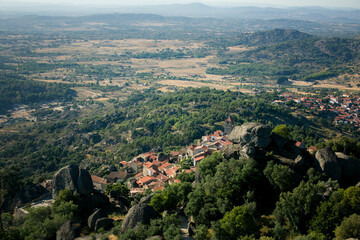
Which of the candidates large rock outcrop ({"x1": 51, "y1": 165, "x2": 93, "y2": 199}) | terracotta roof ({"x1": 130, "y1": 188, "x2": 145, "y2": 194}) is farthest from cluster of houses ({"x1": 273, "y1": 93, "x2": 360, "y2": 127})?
large rock outcrop ({"x1": 51, "y1": 165, "x2": 93, "y2": 199})

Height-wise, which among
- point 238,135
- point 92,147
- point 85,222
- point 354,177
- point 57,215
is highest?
point 238,135

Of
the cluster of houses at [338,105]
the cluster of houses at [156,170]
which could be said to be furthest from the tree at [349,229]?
the cluster of houses at [338,105]

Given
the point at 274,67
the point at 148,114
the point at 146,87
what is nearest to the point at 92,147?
the point at 148,114

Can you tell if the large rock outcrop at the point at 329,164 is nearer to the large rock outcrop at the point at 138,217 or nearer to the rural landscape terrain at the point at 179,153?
the rural landscape terrain at the point at 179,153

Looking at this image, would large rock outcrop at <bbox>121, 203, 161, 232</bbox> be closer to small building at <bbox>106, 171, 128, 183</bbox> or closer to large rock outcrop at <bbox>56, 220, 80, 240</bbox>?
large rock outcrop at <bbox>56, 220, 80, 240</bbox>

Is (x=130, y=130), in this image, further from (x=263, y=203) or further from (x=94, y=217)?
(x=263, y=203)

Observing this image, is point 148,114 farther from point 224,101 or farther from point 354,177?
point 354,177
